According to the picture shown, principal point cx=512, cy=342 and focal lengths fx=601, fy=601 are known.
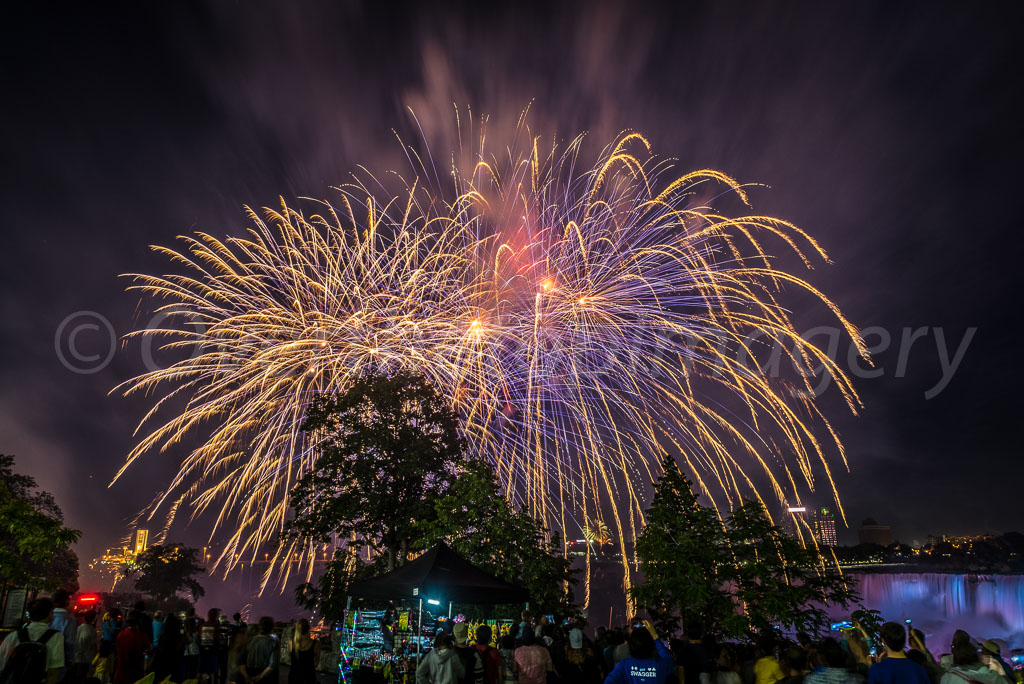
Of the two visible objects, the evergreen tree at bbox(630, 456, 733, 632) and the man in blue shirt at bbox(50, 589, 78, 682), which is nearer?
the man in blue shirt at bbox(50, 589, 78, 682)

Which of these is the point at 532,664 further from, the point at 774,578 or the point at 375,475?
the point at 375,475

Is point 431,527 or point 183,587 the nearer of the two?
point 431,527

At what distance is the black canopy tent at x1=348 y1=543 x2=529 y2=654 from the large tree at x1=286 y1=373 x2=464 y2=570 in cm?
1169

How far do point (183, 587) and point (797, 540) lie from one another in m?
84.3

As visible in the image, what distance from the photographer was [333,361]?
898 inches

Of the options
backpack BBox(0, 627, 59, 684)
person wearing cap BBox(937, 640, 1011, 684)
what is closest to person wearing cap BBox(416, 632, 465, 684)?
backpack BBox(0, 627, 59, 684)

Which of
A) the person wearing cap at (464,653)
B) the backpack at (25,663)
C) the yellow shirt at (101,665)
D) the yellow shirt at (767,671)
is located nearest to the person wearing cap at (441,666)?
the person wearing cap at (464,653)

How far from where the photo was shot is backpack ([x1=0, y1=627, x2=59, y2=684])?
21.7 ft

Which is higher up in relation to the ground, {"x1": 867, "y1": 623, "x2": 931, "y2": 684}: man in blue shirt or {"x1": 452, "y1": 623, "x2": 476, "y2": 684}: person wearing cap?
{"x1": 867, "y1": 623, "x2": 931, "y2": 684}: man in blue shirt

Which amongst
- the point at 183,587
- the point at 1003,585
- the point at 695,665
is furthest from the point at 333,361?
the point at 1003,585

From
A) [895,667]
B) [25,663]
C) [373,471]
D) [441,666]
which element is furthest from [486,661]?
[373,471]

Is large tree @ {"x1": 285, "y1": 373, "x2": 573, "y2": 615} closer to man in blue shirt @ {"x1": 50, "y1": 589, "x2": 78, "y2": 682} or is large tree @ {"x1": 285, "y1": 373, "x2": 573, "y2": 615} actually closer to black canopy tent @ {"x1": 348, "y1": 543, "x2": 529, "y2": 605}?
black canopy tent @ {"x1": 348, "y1": 543, "x2": 529, "y2": 605}

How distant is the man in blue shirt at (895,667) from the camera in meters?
5.33

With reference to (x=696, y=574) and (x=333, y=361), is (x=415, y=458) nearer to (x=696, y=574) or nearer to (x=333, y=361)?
(x=333, y=361)
